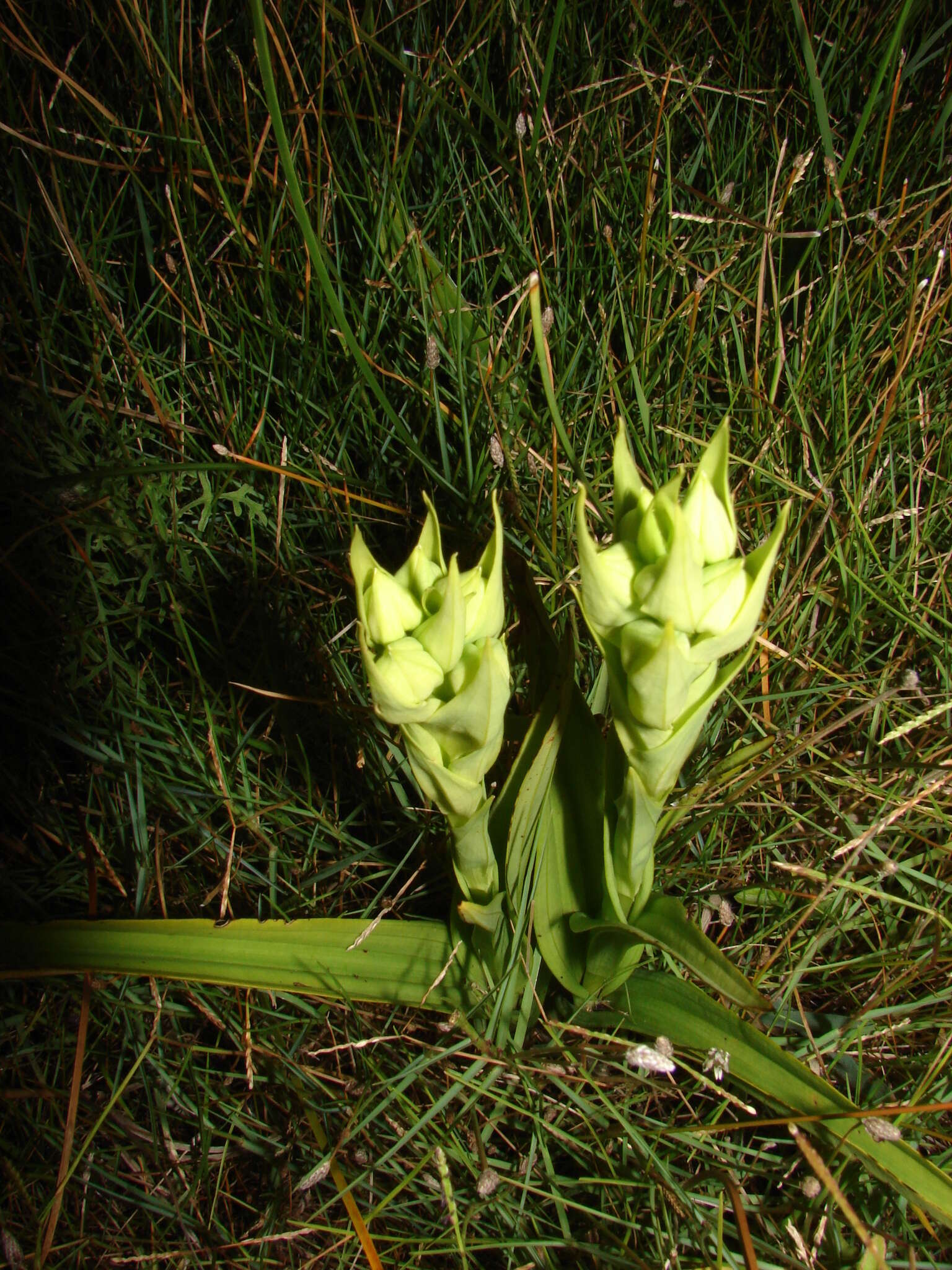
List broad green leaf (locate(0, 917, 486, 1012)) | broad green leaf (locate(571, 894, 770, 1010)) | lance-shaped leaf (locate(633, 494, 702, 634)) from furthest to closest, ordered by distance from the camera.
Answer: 1. broad green leaf (locate(0, 917, 486, 1012))
2. broad green leaf (locate(571, 894, 770, 1010))
3. lance-shaped leaf (locate(633, 494, 702, 634))

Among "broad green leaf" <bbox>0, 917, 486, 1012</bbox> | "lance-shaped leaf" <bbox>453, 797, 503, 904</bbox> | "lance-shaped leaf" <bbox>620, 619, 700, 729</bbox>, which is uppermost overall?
"lance-shaped leaf" <bbox>620, 619, 700, 729</bbox>

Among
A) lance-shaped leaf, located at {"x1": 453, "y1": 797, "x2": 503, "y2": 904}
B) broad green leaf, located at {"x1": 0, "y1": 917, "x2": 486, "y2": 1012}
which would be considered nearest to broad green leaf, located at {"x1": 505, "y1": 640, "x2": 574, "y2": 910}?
lance-shaped leaf, located at {"x1": 453, "y1": 797, "x2": 503, "y2": 904}

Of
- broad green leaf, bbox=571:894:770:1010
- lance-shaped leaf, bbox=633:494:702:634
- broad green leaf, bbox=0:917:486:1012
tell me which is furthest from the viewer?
broad green leaf, bbox=0:917:486:1012

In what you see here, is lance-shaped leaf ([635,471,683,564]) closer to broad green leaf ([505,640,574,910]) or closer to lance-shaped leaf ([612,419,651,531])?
lance-shaped leaf ([612,419,651,531])

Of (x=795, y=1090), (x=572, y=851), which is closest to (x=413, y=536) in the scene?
(x=572, y=851)

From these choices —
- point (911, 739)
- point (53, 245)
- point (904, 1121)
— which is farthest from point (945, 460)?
point (53, 245)

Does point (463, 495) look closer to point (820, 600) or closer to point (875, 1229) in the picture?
point (820, 600)

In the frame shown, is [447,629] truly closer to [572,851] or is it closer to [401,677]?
[401,677]
